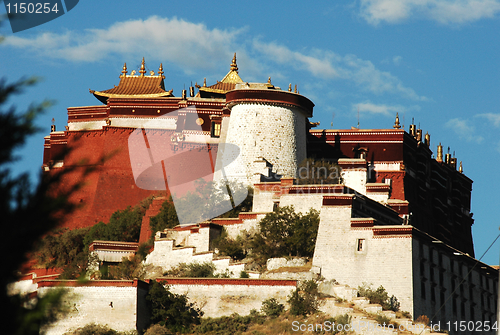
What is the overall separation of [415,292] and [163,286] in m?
12.1

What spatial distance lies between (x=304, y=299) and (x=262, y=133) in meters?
15.0

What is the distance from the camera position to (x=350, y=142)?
55281 millimetres

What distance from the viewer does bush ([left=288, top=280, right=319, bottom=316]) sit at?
36.7 metres

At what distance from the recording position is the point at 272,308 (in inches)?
1475

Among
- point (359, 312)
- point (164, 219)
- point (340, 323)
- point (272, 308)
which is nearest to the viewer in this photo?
point (340, 323)

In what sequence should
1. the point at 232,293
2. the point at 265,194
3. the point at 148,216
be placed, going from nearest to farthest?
the point at 232,293 < the point at 265,194 < the point at 148,216

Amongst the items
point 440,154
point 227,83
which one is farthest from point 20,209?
point 440,154

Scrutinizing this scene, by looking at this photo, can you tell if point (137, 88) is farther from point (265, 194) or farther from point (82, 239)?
A: point (265, 194)

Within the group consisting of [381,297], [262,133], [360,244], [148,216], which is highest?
[262,133]

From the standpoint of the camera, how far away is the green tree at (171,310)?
1486 inches

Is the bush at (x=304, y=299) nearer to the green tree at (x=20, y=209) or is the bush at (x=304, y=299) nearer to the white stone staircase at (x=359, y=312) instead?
the white stone staircase at (x=359, y=312)

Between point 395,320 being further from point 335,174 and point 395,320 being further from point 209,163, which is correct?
point 209,163

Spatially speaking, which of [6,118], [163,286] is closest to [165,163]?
[163,286]

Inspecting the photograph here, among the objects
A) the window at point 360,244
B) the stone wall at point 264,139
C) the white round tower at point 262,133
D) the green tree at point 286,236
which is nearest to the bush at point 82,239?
the white round tower at point 262,133
